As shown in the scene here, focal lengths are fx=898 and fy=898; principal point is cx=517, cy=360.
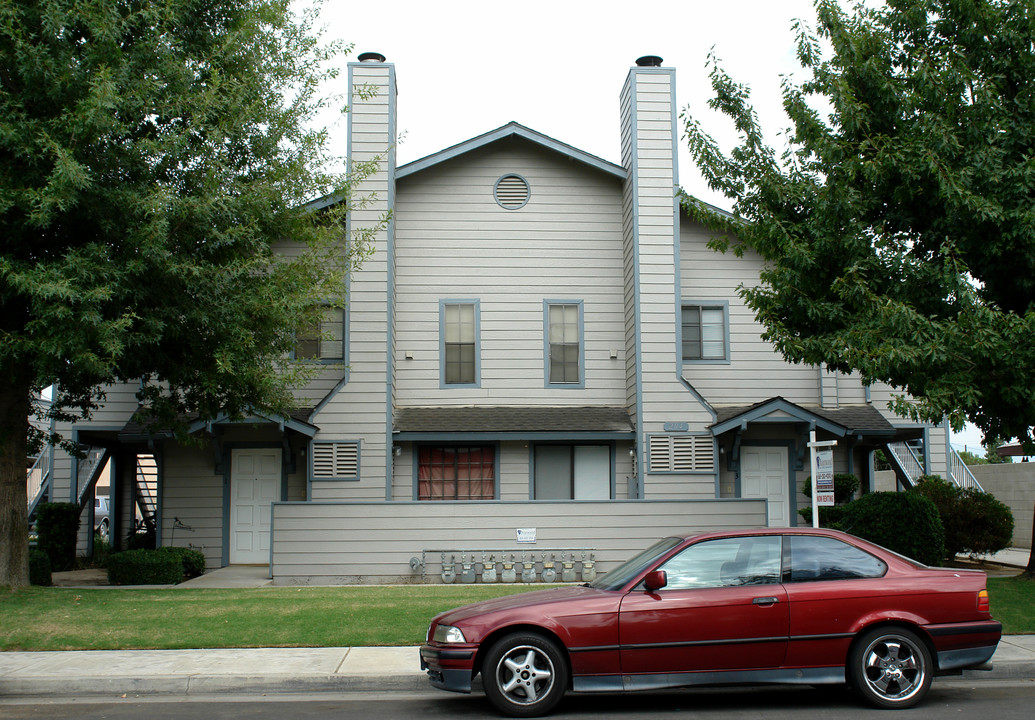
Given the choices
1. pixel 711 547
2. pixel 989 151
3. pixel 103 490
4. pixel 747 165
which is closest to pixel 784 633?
pixel 711 547

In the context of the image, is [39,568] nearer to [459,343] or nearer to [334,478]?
[334,478]

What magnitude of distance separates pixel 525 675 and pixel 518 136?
13.5 meters

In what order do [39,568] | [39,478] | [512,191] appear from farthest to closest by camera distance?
1. [39,478]
2. [512,191]
3. [39,568]

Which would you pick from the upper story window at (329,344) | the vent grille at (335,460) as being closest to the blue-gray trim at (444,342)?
the upper story window at (329,344)

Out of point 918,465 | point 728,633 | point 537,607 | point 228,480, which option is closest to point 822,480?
point 728,633

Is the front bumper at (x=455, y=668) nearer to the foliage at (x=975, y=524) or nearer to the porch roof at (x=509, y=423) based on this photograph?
the porch roof at (x=509, y=423)

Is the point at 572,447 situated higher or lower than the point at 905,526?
higher

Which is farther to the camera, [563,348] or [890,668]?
[563,348]

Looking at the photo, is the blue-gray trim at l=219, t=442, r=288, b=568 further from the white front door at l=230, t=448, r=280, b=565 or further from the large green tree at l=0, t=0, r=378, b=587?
the large green tree at l=0, t=0, r=378, b=587

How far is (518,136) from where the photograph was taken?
733 inches

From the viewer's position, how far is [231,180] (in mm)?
12555

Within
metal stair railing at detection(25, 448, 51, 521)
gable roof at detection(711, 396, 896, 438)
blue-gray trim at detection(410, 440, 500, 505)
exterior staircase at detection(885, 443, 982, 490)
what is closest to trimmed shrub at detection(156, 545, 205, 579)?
blue-gray trim at detection(410, 440, 500, 505)

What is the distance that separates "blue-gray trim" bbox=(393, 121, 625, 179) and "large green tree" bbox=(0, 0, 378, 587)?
4309 mm

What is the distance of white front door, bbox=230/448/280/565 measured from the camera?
17.7 metres
